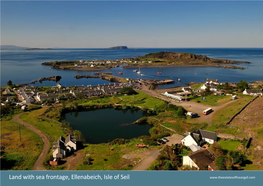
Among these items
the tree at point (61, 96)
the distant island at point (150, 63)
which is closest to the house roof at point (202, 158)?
the tree at point (61, 96)

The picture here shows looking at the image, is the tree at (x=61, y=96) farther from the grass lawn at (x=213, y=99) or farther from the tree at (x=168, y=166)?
the tree at (x=168, y=166)

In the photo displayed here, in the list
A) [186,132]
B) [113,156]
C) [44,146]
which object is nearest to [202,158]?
[186,132]

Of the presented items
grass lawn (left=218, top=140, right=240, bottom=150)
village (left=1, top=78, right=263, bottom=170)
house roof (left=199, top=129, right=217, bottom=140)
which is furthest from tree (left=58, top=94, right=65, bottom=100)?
grass lawn (left=218, top=140, right=240, bottom=150)

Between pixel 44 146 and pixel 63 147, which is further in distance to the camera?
pixel 44 146

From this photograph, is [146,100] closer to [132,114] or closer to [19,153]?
[132,114]

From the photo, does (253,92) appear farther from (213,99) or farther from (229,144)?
(229,144)

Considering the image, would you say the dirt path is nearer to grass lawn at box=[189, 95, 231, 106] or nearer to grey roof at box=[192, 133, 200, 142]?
grey roof at box=[192, 133, 200, 142]

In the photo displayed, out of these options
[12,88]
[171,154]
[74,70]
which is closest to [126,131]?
[171,154]
